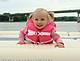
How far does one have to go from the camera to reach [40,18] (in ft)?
4.39

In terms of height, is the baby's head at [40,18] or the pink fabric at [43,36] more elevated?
the baby's head at [40,18]

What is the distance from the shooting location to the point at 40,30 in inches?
52.1

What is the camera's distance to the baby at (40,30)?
1.32 m

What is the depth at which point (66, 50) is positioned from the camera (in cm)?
89

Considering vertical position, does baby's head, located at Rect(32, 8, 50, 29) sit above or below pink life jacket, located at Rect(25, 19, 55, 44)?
above

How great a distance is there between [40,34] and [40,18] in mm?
82

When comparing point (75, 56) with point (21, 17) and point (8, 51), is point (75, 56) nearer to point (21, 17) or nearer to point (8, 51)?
point (8, 51)

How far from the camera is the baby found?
1.32m

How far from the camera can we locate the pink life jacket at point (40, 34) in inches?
51.9

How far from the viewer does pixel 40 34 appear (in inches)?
52.0

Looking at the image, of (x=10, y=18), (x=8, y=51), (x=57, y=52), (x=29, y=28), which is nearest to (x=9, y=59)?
(x=8, y=51)

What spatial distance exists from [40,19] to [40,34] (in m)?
0.08

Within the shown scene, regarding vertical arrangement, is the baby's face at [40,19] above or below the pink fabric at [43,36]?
above

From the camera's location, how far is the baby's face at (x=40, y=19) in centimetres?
133
